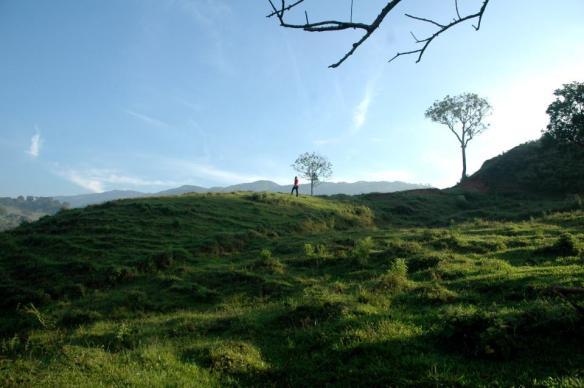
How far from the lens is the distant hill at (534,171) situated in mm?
45562

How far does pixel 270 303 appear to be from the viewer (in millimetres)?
14117

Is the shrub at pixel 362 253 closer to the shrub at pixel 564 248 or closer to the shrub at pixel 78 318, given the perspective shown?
the shrub at pixel 564 248

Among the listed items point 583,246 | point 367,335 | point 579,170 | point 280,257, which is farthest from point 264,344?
point 579,170

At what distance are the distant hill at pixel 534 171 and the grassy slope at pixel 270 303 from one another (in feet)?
71.8

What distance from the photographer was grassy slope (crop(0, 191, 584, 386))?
7.35 m

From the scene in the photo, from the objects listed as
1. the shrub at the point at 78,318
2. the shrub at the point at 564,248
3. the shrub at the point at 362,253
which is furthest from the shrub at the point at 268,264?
the shrub at the point at 564,248

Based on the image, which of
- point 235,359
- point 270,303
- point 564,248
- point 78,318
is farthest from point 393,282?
point 78,318

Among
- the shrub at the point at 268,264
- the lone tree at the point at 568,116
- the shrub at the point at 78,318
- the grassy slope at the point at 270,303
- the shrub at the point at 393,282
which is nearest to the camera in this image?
the grassy slope at the point at 270,303

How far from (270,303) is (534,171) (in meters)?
48.5

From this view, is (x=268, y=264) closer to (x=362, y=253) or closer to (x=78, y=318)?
(x=362, y=253)

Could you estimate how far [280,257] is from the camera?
70.6 feet

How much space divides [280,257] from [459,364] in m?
14.9

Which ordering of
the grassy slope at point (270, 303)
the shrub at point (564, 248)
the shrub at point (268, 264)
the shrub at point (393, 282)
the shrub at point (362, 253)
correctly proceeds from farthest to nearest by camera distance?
the shrub at point (268, 264)
the shrub at point (362, 253)
the shrub at point (564, 248)
the shrub at point (393, 282)
the grassy slope at point (270, 303)

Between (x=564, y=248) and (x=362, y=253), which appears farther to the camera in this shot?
(x=362, y=253)
